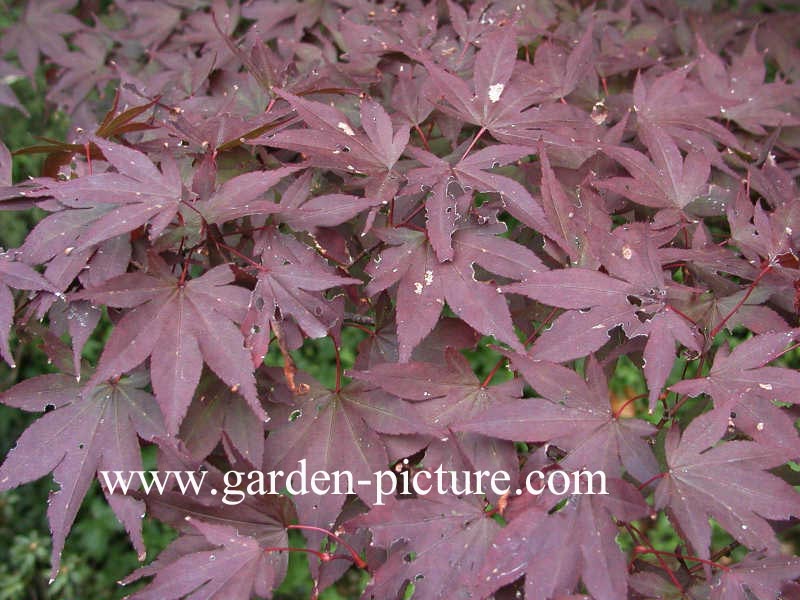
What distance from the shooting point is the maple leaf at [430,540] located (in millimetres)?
1023

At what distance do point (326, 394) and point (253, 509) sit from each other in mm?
222

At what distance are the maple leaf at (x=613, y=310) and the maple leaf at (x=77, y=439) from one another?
660 mm

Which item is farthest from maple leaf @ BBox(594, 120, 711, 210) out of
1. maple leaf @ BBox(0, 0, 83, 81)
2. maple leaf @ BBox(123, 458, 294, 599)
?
maple leaf @ BBox(0, 0, 83, 81)

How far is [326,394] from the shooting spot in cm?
124

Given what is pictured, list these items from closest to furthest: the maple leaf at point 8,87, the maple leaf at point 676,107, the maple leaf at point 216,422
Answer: the maple leaf at point 216,422, the maple leaf at point 676,107, the maple leaf at point 8,87

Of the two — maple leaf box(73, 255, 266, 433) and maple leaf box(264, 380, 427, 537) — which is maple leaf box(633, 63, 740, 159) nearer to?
maple leaf box(264, 380, 427, 537)

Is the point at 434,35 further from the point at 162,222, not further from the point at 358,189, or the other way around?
the point at 162,222

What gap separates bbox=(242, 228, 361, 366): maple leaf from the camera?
108 centimetres

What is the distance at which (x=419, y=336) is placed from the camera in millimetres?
1113

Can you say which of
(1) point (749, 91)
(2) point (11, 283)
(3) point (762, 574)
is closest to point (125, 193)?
(2) point (11, 283)

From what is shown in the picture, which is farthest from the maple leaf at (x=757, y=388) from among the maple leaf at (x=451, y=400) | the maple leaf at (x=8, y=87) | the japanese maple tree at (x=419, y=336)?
the maple leaf at (x=8, y=87)

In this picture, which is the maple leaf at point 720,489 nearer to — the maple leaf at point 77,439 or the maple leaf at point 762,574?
the maple leaf at point 762,574

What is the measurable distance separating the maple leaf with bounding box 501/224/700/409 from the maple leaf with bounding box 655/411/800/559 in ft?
0.33

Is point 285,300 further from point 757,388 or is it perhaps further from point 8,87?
point 8,87
